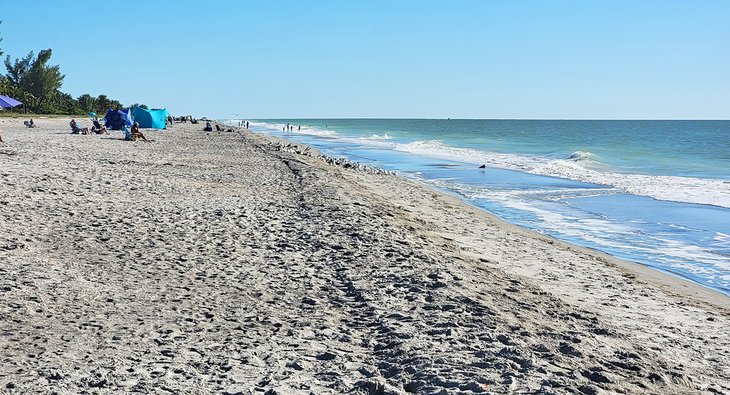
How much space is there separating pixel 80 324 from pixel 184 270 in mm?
2045

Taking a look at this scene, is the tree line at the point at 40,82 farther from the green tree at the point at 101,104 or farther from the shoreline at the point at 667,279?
the shoreline at the point at 667,279

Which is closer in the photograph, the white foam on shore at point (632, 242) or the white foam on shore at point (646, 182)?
the white foam on shore at point (632, 242)

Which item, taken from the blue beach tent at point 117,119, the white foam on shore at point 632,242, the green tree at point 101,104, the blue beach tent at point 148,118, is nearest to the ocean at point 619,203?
the white foam on shore at point 632,242

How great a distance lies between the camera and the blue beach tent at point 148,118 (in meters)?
50.8

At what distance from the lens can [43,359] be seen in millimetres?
4895

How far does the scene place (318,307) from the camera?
6.53 m

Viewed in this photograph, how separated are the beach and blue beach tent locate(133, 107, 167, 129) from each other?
39.7m

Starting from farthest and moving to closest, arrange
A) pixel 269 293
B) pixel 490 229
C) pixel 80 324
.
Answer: pixel 490 229
pixel 269 293
pixel 80 324

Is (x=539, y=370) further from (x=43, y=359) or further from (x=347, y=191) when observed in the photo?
(x=347, y=191)

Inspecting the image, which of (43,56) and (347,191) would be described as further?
(43,56)

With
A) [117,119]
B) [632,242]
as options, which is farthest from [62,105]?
[632,242]

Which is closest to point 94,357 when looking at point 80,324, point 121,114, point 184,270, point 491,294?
point 80,324

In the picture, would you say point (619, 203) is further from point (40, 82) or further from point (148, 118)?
point (40, 82)

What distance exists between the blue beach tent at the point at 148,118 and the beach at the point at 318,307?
130 ft
